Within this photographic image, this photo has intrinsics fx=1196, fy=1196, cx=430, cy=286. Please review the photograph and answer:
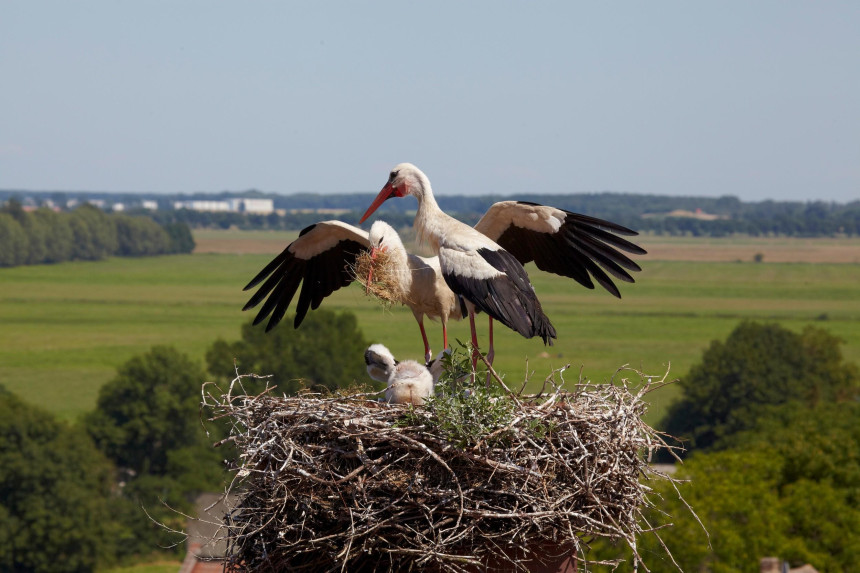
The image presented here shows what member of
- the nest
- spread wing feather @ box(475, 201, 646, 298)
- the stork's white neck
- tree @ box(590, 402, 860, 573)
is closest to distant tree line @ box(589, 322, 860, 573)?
tree @ box(590, 402, 860, 573)

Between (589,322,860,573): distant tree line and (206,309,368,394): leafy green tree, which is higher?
(589,322,860,573): distant tree line

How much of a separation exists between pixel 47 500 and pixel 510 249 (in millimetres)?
57830

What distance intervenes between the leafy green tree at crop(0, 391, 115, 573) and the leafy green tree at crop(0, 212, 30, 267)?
10981 cm

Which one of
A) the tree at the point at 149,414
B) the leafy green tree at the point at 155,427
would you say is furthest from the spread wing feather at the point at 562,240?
the tree at the point at 149,414

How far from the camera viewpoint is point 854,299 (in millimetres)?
149125

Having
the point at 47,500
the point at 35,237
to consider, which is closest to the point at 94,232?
the point at 35,237

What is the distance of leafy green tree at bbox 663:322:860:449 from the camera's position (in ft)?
251

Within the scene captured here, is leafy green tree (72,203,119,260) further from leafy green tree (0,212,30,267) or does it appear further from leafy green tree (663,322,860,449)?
leafy green tree (663,322,860,449)

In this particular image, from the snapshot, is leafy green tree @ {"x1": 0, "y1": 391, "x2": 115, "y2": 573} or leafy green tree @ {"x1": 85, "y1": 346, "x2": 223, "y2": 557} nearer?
leafy green tree @ {"x1": 0, "y1": 391, "x2": 115, "y2": 573}

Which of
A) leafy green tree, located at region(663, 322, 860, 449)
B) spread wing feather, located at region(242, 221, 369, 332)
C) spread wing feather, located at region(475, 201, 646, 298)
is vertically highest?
spread wing feather, located at region(475, 201, 646, 298)

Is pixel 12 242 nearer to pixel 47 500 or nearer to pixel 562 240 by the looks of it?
pixel 47 500

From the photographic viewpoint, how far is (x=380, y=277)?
8.55 m

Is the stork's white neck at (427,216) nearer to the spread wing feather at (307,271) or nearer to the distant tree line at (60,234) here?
the spread wing feather at (307,271)

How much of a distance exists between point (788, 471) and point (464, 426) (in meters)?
34.4
